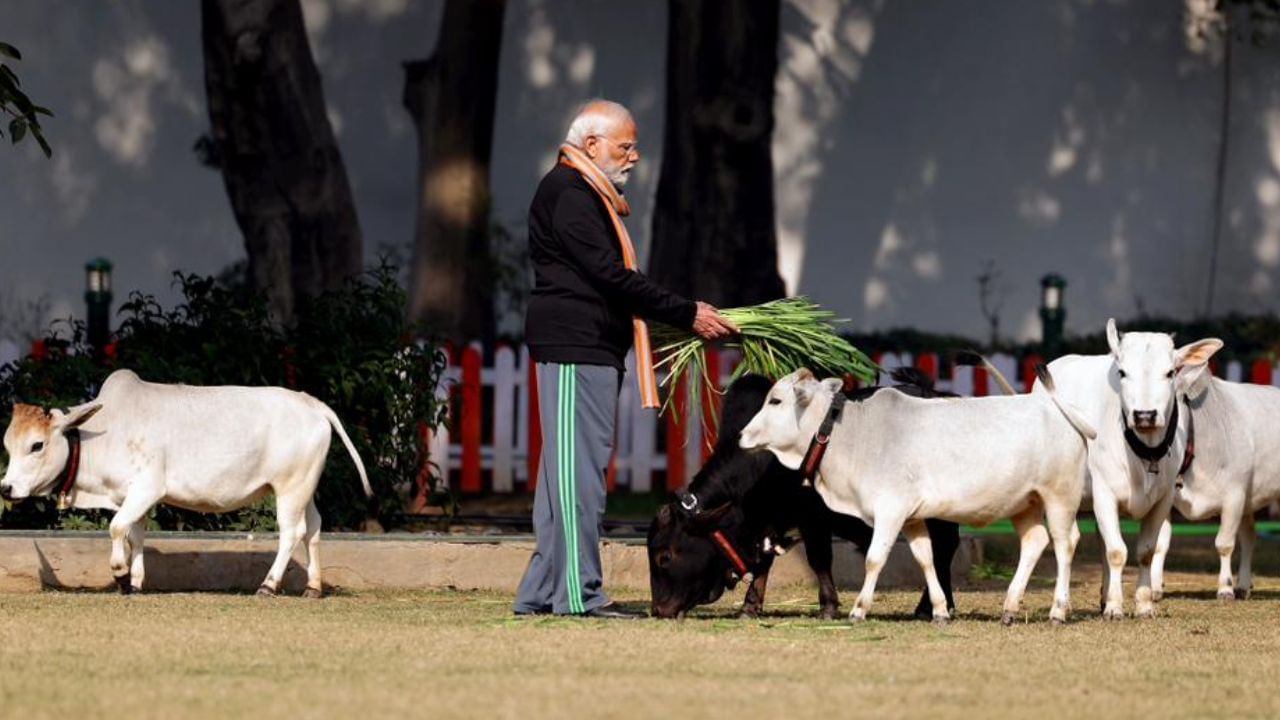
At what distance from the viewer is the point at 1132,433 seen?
12.4 metres

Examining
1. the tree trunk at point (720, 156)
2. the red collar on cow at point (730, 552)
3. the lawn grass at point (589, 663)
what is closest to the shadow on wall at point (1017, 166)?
the tree trunk at point (720, 156)

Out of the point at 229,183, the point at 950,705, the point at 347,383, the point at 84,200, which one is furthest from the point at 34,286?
the point at 950,705

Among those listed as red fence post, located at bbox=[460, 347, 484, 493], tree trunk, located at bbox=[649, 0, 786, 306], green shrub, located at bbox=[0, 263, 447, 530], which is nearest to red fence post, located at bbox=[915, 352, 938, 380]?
tree trunk, located at bbox=[649, 0, 786, 306]

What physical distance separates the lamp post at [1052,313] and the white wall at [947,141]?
6.70ft

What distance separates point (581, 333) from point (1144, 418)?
8.59ft

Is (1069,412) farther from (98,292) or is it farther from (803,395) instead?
(98,292)

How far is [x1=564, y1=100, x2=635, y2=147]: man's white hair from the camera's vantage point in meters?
11.8

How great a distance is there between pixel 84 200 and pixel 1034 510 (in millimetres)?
13749

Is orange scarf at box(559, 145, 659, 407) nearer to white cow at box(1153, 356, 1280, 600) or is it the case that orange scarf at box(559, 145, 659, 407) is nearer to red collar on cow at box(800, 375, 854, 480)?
red collar on cow at box(800, 375, 854, 480)

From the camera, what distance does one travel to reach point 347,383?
1516 cm

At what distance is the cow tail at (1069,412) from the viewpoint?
11.7m

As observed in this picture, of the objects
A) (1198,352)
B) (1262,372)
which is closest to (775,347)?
(1198,352)

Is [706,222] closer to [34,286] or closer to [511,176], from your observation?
[511,176]

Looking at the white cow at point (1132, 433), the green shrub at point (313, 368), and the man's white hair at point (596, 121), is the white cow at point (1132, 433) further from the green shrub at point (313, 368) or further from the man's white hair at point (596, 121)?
the green shrub at point (313, 368)
